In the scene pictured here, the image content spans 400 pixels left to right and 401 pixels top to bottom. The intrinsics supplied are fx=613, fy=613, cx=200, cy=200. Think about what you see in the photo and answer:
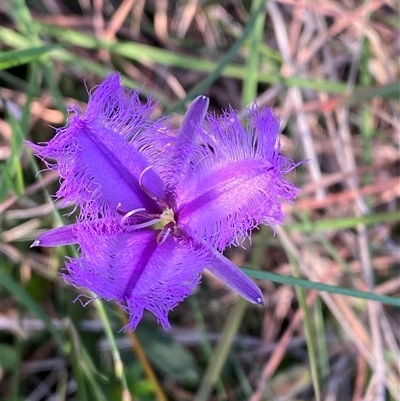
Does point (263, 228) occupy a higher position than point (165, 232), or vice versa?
point (165, 232)

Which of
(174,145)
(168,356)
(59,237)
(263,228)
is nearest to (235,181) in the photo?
(174,145)

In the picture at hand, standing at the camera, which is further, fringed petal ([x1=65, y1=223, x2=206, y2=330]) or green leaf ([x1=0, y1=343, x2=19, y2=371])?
green leaf ([x1=0, y1=343, x2=19, y2=371])

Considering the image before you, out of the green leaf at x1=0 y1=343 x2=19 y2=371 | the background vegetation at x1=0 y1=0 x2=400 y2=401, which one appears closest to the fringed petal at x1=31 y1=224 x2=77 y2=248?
the background vegetation at x1=0 y1=0 x2=400 y2=401

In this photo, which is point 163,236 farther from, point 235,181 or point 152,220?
point 235,181

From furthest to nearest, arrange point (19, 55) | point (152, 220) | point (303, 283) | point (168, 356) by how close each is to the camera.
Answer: point (168, 356) < point (19, 55) < point (303, 283) < point (152, 220)

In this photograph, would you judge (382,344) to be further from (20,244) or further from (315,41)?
(20,244)

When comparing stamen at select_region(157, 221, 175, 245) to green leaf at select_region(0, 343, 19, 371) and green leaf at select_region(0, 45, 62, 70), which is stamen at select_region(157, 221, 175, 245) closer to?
green leaf at select_region(0, 45, 62, 70)

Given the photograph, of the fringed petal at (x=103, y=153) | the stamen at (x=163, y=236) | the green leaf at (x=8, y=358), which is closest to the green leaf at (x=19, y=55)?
the fringed petal at (x=103, y=153)

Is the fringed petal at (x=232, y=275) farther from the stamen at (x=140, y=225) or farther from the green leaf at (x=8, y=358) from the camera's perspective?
the green leaf at (x=8, y=358)
